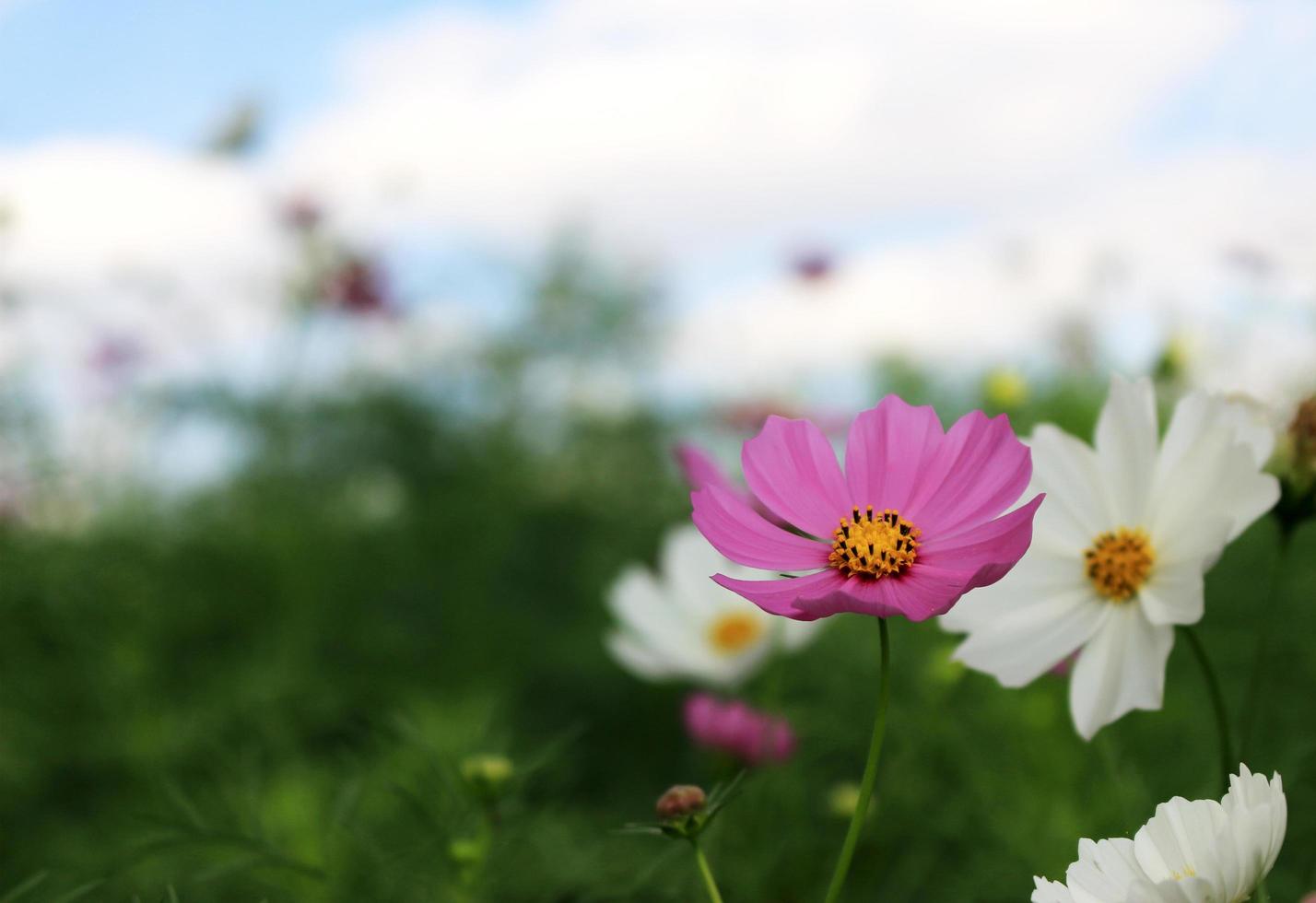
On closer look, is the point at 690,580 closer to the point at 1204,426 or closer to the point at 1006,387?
the point at 1006,387

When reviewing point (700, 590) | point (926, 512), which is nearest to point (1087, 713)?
point (926, 512)

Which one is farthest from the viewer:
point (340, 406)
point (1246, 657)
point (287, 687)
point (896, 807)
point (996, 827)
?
point (340, 406)

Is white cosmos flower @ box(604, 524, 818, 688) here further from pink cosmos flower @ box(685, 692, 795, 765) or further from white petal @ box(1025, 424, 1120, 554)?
white petal @ box(1025, 424, 1120, 554)

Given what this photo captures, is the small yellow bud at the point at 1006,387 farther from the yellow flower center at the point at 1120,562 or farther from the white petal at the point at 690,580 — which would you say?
the yellow flower center at the point at 1120,562

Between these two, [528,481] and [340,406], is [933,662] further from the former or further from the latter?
[340,406]

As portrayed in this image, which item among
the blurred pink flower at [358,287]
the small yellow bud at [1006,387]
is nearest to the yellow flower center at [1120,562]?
the small yellow bud at [1006,387]
